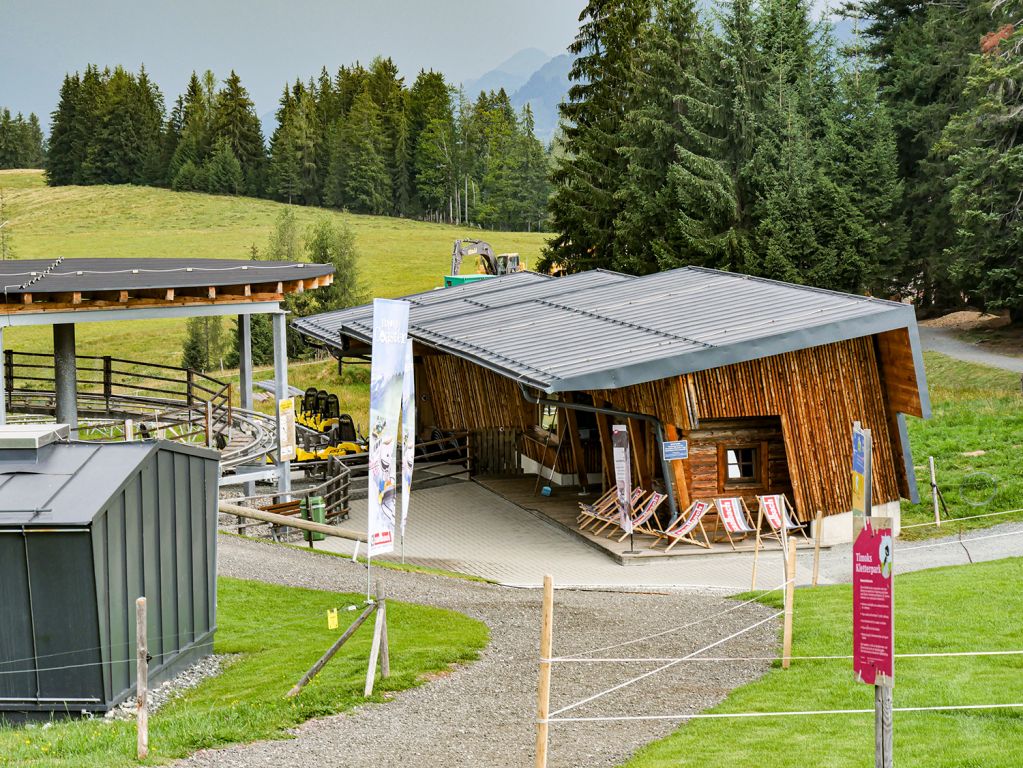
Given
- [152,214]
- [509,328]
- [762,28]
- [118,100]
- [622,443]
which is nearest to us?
[622,443]

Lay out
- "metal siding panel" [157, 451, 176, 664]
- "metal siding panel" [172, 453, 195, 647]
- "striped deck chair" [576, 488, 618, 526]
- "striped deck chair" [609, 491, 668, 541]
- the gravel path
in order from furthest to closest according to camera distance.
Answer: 1. "striped deck chair" [576, 488, 618, 526]
2. "striped deck chair" [609, 491, 668, 541]
3. "metal siding panel" [172, 453, 195, 647]
4. "metal siding panel" [157, 451, 176, 664]
5. the gravel path

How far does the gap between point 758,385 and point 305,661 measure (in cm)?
1088

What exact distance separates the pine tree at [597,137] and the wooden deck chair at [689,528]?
99.6ft

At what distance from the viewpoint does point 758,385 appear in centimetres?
2088

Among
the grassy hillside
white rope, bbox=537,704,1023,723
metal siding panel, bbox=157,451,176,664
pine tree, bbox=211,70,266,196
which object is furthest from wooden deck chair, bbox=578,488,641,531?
pine tree, bbox=211,70,266,196

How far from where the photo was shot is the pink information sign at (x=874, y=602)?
276 inches

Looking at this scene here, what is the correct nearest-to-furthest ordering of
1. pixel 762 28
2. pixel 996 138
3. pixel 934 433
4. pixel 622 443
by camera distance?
1. pixel 622 443
2. pixel 934 433
3. pixel 996 138
4. pixel 762 28

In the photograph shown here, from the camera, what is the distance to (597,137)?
51.8 m

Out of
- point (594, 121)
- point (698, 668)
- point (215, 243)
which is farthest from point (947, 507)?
point (215, 243)

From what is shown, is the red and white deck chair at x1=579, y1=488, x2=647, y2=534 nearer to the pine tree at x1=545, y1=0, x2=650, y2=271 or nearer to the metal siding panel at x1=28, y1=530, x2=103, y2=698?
the metal siding panel at x1=28, y1=530, x2=103, y2=698

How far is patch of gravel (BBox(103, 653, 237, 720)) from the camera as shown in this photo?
445 inches

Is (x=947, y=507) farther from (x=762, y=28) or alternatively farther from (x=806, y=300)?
(x=762, y=28)

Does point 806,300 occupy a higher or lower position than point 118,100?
lower

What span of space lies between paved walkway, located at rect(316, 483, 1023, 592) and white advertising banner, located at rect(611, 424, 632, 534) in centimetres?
76
